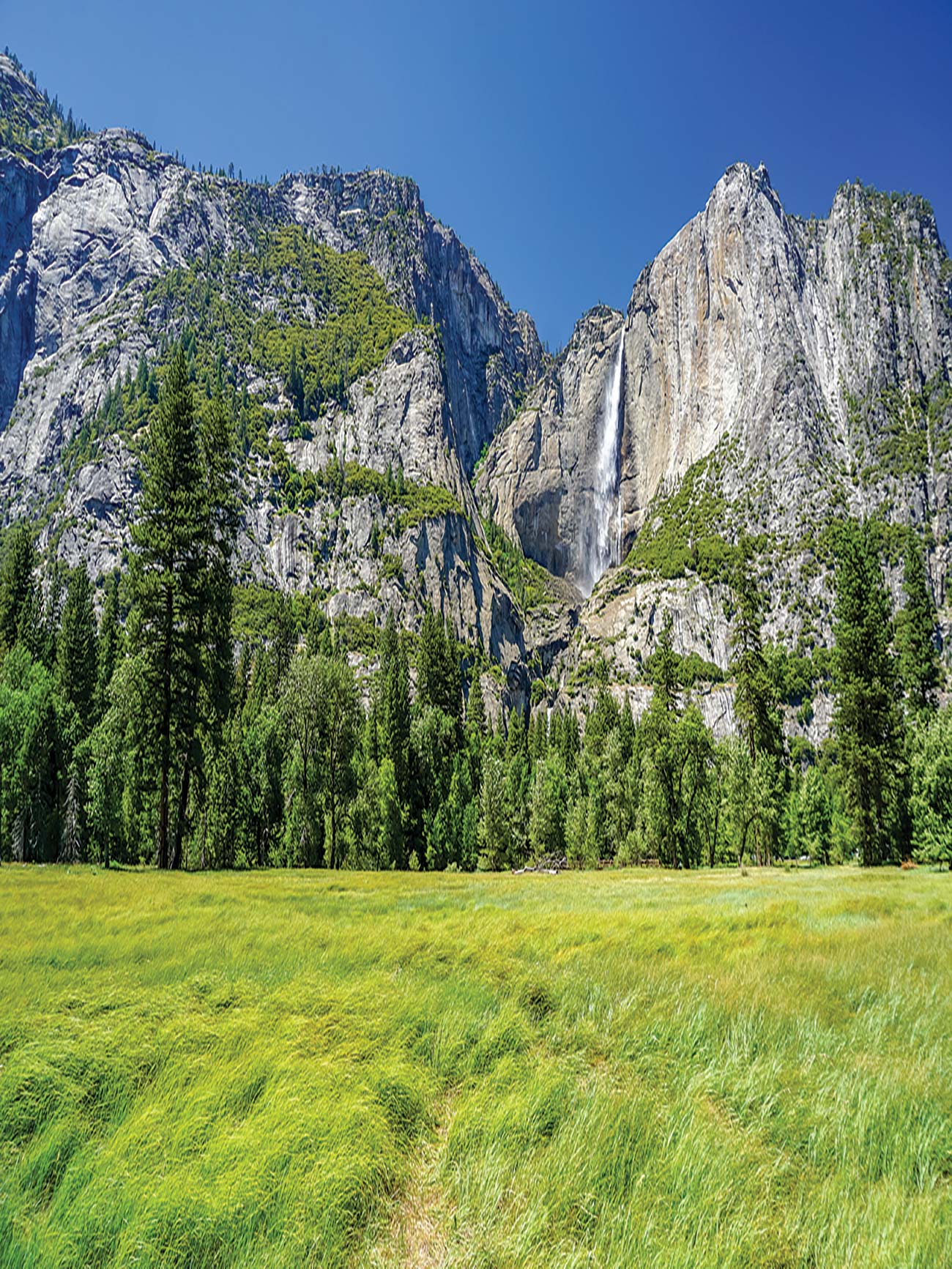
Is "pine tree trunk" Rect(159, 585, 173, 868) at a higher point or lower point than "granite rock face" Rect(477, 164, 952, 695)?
lower

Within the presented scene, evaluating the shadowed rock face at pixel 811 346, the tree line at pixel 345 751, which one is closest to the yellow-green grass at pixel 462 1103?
the tree line at pixel 345 751

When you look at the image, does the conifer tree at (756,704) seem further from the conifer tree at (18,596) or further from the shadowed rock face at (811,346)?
the shadowed rock face at (811,346)

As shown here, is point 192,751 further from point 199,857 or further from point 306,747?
point 199,857

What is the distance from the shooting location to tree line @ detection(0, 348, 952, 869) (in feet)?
80.9

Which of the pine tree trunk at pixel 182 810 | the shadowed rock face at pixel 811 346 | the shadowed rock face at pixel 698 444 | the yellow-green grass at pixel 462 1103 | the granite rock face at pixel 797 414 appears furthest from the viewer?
the shadowed rock face at pixel 811 346

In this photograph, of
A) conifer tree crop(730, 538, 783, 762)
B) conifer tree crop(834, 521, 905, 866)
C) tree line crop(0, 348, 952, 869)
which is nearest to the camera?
tree line crop(0, 348, 952, 869)

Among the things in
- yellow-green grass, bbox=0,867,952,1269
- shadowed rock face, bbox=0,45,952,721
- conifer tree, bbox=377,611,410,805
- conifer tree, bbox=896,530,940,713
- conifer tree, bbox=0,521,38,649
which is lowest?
yellow-green grass, bbox=0,867,952,1269

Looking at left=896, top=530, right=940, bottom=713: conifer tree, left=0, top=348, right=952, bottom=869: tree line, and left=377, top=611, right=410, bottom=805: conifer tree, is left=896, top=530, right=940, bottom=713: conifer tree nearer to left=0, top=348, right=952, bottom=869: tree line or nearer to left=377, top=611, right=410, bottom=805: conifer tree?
left=0, top=348, right=952, bottom=869: tree line

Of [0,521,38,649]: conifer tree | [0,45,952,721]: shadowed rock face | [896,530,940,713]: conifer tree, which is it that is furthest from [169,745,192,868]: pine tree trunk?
[0,45,952,721]: shadowed rock face

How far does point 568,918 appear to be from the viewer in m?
13.3

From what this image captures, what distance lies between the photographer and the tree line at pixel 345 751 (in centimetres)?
2467

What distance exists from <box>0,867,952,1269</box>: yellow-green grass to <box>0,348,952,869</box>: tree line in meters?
16.9

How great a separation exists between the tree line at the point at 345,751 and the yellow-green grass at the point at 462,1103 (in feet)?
55.3

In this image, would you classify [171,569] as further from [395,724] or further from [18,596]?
[18,596]
